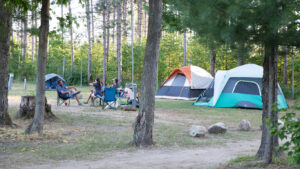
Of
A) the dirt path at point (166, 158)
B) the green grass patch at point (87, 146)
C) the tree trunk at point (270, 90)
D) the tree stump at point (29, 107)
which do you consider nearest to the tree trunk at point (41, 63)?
the green grass patch at point (87, 146)

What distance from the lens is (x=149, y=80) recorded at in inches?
233

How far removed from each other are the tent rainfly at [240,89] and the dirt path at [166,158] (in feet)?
23.7

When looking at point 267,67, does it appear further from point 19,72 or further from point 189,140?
point 19,72

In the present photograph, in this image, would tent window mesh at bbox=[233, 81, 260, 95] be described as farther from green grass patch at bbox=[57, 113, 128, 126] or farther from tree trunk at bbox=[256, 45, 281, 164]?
tree trunk at bbox=[256, 45, 281, 164]

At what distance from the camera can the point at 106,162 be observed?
4746 mm

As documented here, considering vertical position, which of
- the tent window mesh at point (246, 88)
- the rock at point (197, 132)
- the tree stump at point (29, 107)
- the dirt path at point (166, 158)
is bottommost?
the dirt path at point (166, 158)

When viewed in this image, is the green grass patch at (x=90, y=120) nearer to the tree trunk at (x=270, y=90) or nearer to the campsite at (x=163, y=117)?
the campsite at (x=163, y=117)

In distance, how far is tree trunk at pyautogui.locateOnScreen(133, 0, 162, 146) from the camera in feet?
19.2

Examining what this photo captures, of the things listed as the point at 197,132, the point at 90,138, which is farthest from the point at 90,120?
the point at 197,132

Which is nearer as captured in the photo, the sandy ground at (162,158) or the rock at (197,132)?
the sandy ground at (162,158)

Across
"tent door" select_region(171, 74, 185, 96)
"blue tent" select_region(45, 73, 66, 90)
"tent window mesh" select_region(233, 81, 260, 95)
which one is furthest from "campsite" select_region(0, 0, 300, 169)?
"blue tent" select_region(45, 73, 66, 90)

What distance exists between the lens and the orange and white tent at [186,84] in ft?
54.4

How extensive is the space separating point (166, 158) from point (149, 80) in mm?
1444

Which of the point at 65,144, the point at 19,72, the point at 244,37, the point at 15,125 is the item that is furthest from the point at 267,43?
the point at 15,125
